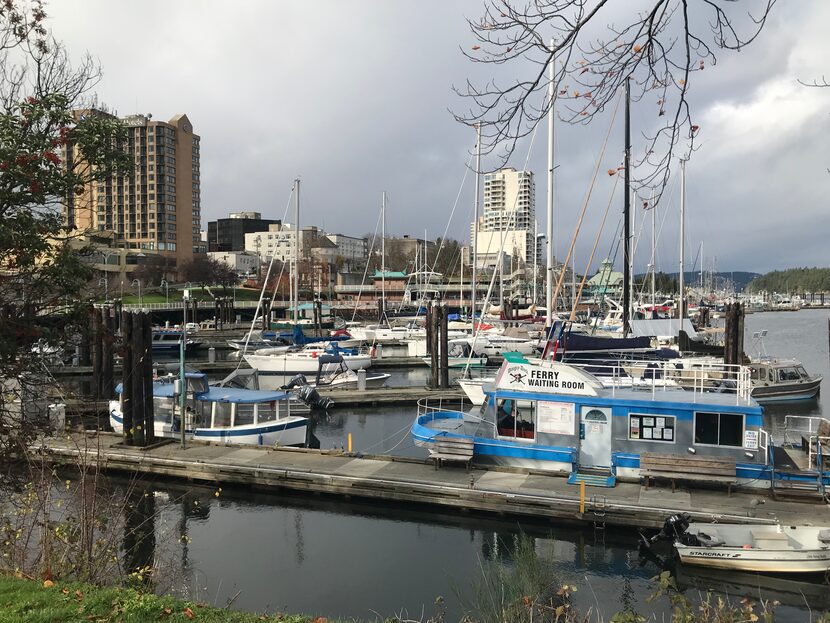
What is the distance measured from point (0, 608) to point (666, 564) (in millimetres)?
14043

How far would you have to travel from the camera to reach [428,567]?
15.6 meters

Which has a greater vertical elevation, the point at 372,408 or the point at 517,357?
the point at 517,357

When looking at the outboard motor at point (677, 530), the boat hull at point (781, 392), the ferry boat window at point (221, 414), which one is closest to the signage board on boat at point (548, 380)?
the outboard motor at point (677, 530)

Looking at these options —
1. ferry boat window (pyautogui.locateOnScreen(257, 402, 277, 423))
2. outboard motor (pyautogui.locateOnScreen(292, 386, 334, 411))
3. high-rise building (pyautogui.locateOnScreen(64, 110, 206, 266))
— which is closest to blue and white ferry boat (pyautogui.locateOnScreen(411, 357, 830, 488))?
ferry boat window (pyautogui.locateOnScreen(257, 402, 277, 423))

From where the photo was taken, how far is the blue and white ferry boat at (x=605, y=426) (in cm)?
1742

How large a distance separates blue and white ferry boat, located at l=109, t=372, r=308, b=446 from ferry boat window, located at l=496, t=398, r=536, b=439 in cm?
901

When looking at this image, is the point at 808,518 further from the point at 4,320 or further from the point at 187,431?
the point at 187,431

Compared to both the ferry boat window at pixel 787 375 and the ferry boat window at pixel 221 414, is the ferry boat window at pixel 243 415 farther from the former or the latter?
the ferry boat window at pixel 787 375

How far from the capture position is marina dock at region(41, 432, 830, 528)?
52.5ft

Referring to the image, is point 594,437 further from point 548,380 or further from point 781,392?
point 781,392

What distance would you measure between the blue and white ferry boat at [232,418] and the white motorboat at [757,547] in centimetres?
1502

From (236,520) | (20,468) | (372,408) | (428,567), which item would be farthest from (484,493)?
(372,408)

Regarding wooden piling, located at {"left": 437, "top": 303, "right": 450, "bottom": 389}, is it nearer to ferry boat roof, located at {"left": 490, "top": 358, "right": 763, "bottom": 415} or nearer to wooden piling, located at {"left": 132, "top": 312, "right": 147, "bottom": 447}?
ferry boat roof, located at {"left": 490, "top": 358, "right": 763, "bottom": 415}

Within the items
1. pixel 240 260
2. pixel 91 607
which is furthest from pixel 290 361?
pixel 240 260
